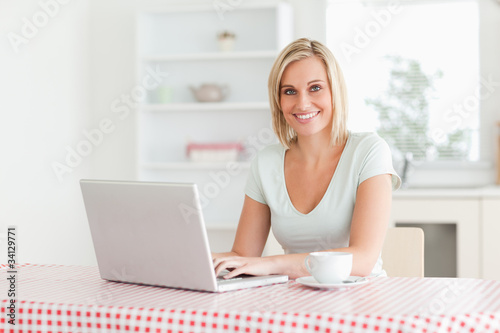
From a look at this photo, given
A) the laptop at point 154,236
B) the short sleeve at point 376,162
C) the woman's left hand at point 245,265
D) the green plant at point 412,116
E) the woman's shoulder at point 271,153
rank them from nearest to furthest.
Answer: the laptop at point 154,236 → the woman's left hand at point 245,265 → the short sleeve at point 376,162 → the woman's shoulder at point 271,153 → the green plant at point 412,116

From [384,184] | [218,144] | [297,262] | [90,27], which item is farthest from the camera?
[90,27]

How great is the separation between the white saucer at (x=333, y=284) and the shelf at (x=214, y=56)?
2.61m

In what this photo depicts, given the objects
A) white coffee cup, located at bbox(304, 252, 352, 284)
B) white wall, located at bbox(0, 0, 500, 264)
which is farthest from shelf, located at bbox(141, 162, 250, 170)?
white coffee cup, located at bbox(304, 252, 352, 284)

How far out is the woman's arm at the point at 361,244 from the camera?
4.82 ft

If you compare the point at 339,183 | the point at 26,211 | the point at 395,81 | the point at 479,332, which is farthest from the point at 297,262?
the point at 395,81

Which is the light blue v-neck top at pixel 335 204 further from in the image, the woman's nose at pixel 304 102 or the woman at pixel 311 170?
the woman's nose at pixel 304 102

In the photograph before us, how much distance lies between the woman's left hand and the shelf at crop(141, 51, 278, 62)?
2.53 m

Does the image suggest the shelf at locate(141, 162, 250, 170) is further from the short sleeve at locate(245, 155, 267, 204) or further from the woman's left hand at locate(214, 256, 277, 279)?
the woman's left hand at locate(214, 256, 277, 279)

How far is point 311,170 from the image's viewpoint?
192 centimetres

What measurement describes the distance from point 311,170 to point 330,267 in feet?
2.01

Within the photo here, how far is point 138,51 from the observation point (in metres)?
4.04

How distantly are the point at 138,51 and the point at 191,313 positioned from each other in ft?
10.2

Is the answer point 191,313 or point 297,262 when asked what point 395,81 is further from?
point 191,313

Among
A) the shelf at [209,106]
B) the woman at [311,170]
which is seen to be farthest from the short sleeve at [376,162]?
the shelf at [209,106]
